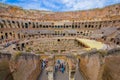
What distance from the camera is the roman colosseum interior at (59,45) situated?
1112 centimetres

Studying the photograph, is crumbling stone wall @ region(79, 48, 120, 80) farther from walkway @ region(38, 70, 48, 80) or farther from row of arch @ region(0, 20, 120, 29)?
row of arch @ region(0, 20, 120, 29)

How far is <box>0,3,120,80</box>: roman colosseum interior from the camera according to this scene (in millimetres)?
11117

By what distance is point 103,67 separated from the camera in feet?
36.7

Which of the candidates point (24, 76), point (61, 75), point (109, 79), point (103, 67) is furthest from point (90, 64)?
point (24, 76)

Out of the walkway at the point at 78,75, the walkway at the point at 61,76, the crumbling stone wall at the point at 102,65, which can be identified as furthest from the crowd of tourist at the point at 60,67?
the crumbling stone wall at the point at 102,65

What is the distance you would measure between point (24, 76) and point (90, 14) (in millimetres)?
47027

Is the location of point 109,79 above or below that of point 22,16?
below

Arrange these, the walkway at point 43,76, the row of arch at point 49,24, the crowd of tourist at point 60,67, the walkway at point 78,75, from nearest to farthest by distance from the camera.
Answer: the walkway at point 78,75, the walkway at point 43,76, the crowd of tourist at point 60,67, the row of arch at point 49,24

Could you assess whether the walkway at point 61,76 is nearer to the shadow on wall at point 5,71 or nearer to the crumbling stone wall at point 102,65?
the crumbling stone wall at point 102,65

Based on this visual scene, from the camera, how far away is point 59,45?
31750 mm

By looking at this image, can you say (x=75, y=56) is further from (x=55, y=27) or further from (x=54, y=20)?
(x=54, y=20)

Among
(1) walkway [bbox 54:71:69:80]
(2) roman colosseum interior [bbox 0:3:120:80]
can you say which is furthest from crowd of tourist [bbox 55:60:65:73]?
(1) walkway [bbox 54:71:69:80]

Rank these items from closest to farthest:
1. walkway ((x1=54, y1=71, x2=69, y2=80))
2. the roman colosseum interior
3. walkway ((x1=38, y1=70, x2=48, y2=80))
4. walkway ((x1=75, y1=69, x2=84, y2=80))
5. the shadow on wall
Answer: the shadow on wall → the roman colosseum interior → walkway ((x1=75, y1=69, x2=84, y2=80)) → walkway ((x1=38, y1=70, x2=48, y2=80)) → walkway ((x1=54, y1=71, x2=69, y2=80))

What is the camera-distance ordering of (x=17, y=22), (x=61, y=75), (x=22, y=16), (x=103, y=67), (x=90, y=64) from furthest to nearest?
(x=22, y=16) < (x=17, y=22) < (x=61, y=75) < (x=90, y=64) < (x=103, y=67)
